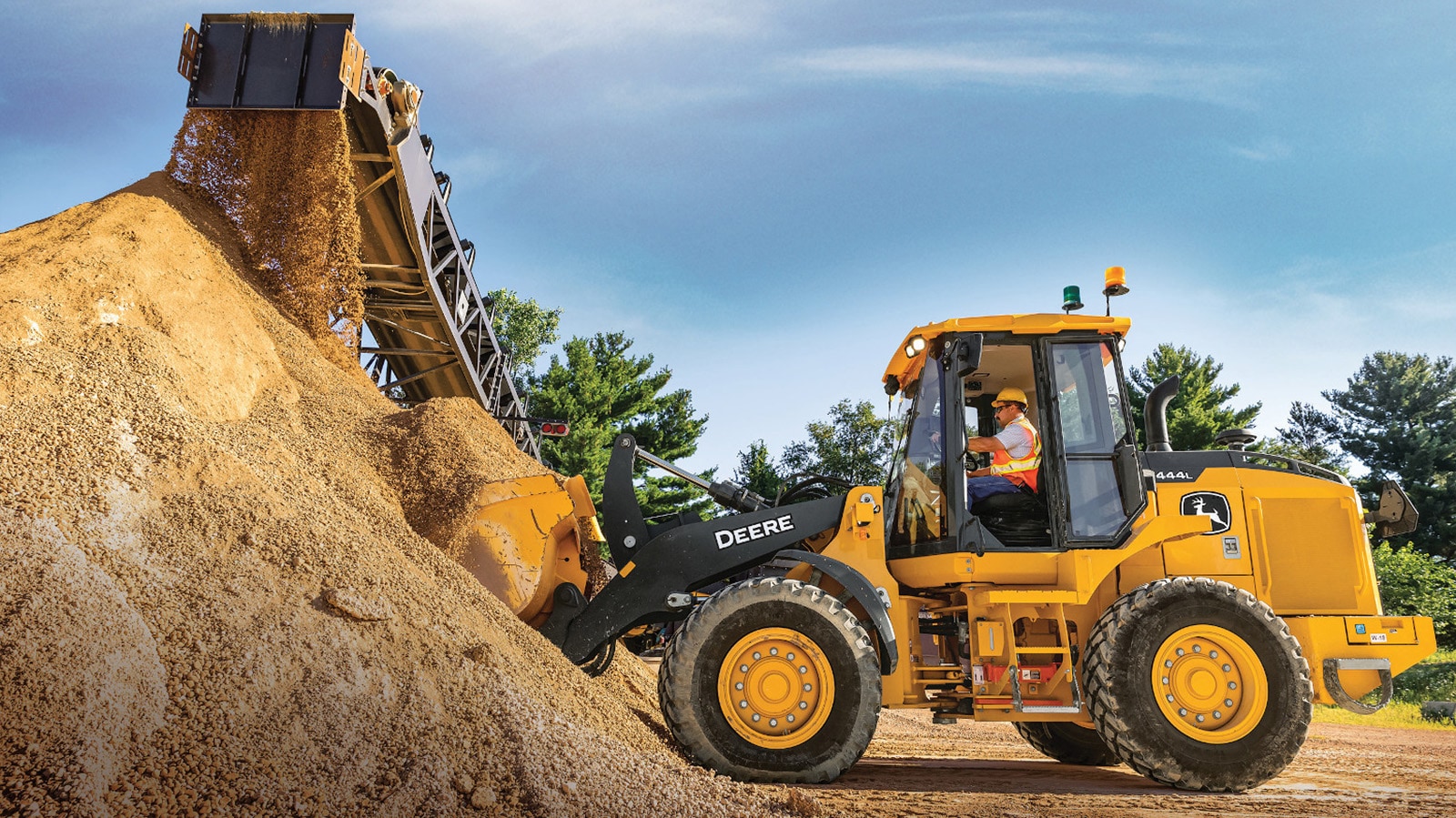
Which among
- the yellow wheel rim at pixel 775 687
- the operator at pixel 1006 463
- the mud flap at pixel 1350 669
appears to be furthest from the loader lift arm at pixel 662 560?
the mud flap at pixel 1350 669

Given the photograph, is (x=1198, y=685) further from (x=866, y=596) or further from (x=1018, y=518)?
(x=866, y=596)

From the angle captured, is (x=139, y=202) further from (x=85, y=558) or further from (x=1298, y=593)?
(x=1298, y=593)

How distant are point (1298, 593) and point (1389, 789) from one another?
123 cm

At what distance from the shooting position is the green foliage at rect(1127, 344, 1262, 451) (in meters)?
29.0

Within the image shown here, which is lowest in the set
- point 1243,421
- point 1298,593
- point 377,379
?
point 1298,593

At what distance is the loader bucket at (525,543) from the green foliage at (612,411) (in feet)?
68.3

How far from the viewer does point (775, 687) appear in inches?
198

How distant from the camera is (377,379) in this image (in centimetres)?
1159

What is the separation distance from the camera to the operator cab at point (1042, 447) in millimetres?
5520

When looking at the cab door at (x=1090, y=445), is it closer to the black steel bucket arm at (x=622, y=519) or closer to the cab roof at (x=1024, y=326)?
the cab roof at (x=1024, y=326)

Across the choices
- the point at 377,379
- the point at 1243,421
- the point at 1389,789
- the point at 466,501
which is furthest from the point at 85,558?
the point at 1243,421

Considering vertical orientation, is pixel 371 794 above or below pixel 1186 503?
below

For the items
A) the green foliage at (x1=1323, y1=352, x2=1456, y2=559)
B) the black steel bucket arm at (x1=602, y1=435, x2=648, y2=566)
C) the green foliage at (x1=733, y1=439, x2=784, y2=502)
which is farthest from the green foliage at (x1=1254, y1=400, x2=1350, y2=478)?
the black steel bucket arm at (x1=602, y1=435, x2=648, y2=566)

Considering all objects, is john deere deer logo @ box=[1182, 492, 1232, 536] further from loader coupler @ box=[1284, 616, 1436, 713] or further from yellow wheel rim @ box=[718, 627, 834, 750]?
yellow wheel rim @ box=[718, 627, 834, 750]
